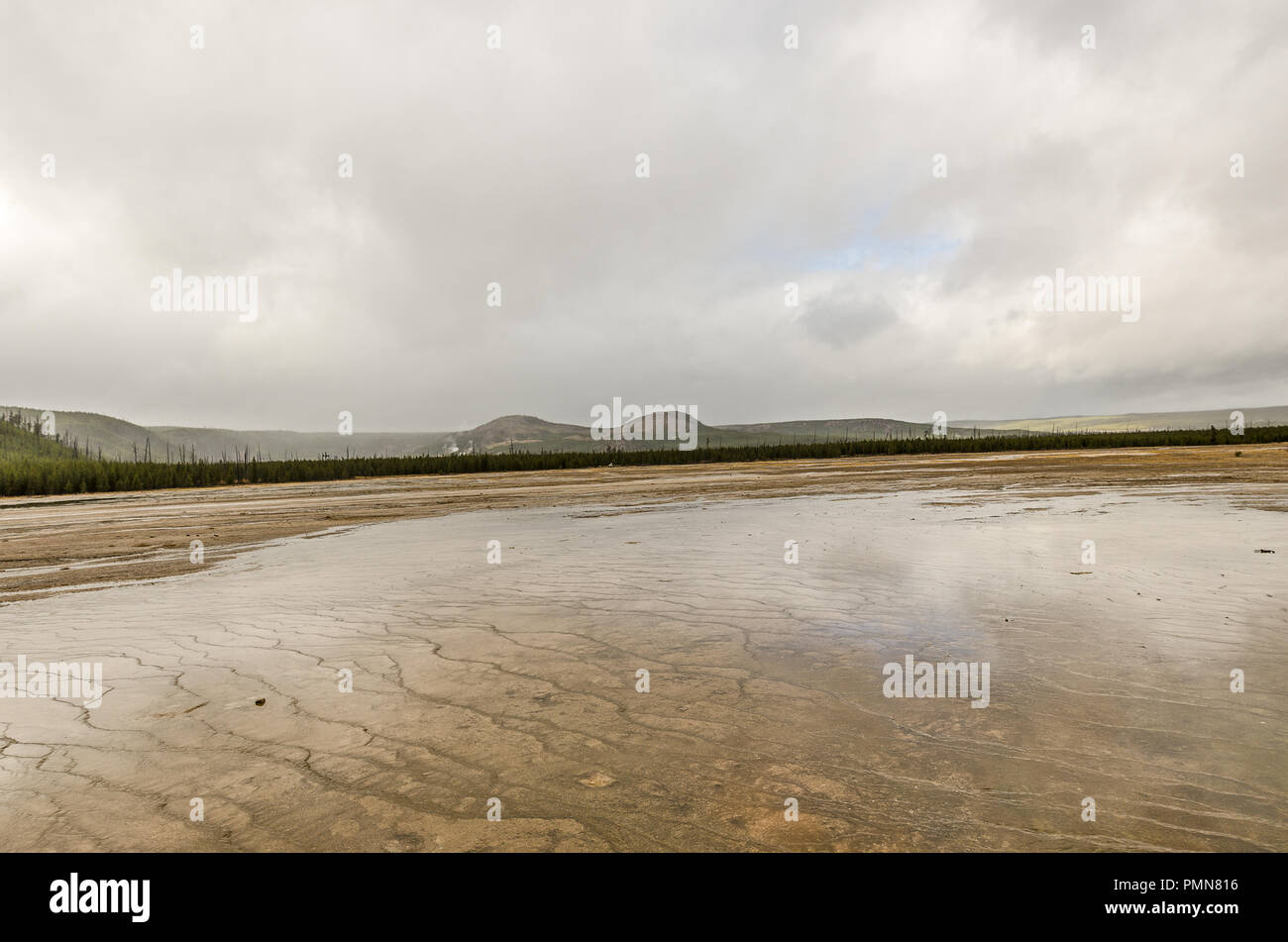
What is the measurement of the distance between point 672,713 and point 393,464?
86169mm

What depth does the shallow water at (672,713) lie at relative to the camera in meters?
3.13

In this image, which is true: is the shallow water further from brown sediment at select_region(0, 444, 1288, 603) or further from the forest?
the forest

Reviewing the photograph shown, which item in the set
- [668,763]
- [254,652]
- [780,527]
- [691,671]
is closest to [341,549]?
[254,652]

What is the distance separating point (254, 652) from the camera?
6.53 meters

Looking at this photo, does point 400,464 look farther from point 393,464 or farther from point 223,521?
point 223,521

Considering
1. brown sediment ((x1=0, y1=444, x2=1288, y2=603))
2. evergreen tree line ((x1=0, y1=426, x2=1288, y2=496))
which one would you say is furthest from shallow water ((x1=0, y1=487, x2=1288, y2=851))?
evergreen tree line ((x1=0, y1=426, x2=1288, y2=496))

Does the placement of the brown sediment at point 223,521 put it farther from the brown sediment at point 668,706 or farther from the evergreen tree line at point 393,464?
the evergreen tree line at point 393,464

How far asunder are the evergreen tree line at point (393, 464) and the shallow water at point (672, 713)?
209 ft

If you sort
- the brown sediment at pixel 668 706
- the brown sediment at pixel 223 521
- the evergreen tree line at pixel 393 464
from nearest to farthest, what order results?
the brown sediment at pixel 668 706
the brown sediment at pixel 223 521
the evergreen tree line at pixel 393 464

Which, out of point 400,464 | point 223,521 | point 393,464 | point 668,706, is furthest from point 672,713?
point 393,464

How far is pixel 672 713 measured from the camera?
4.60m

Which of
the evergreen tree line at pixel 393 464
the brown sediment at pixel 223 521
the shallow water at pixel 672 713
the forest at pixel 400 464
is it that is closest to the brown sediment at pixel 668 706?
→ the shallow water at pixel 672 713

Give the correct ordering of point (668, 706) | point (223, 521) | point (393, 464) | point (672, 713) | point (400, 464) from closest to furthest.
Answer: point (672, 713)
point (668, 706)
point (223, 521)
point (400, 464)
point (393, 464)
